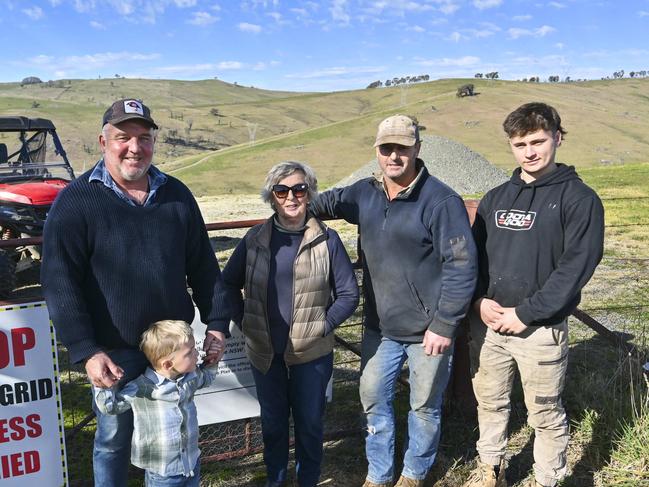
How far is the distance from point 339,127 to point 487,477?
6849cm

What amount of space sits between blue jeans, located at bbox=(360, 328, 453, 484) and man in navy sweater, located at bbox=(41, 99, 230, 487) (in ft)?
3.47

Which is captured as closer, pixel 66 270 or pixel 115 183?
pixel 66 270

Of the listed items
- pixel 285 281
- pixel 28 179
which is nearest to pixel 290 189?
pixel 285 281

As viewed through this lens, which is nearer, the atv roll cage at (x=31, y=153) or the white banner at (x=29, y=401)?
the white banner at (x=29, y=401)

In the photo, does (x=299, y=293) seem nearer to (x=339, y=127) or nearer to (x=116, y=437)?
(x=116, y=437)

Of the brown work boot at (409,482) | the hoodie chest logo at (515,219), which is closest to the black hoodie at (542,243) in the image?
the hoodie chest logo at (515,219)

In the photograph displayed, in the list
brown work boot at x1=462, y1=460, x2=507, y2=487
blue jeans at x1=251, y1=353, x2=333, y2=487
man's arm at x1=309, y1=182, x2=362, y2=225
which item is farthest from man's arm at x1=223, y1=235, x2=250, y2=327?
brown work boot at x1=462, y1=460, x2=507, y2=487

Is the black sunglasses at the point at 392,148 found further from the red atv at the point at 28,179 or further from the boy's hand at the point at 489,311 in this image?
the red atv at the point at 28,179

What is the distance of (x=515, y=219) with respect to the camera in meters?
2.73

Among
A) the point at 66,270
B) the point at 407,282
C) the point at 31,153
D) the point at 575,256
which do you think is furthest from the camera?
the point at 31,153

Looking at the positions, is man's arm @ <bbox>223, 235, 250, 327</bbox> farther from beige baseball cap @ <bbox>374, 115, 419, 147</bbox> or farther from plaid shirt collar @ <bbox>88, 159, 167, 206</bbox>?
beige baseball cap @ <bbox>374, 115, 419, 147</bbox>

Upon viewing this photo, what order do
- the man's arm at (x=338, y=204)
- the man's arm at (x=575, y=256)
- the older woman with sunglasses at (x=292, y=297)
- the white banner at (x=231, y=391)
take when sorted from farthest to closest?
the white banner at (x=231, y=391) → the man's arm at (x=338, y=204) → the older woman with sunglasses at (x=292, y=297) → the man's arm at (x=575, y=256)

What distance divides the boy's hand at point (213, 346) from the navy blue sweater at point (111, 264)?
7.6 inches

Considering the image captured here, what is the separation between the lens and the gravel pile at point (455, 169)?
67.4 feet
